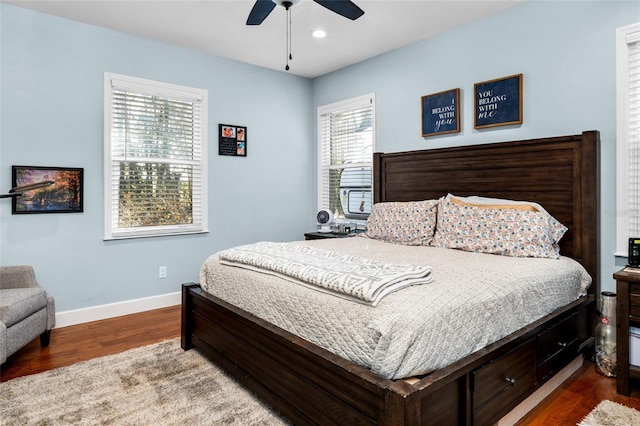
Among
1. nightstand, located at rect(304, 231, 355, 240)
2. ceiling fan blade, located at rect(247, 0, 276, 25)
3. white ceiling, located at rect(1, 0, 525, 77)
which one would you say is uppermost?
white ceiling, located at rect(1, 0, 525, 77)

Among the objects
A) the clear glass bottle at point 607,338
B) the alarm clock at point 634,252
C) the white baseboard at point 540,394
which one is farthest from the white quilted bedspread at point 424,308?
the white baseboard at point 540,394

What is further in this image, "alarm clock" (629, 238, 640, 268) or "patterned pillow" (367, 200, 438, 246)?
"patterned pillow" (367, 200, 438, 246)

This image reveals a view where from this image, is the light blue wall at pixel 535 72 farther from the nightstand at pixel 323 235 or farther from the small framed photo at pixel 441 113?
the nightstand at pixel 323 235

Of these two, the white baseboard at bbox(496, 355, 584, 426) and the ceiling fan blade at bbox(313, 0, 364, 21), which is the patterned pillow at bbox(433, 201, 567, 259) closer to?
the white baseboard at bbox(496, 355, 584, 426)

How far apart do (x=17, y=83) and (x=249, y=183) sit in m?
2.28

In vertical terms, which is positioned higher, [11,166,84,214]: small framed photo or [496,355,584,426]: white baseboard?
[11,166,84,214]: small framed photo

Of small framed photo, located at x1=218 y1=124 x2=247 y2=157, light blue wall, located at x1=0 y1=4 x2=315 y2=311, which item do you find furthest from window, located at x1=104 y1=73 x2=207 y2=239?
small framed photo, located at x1=218 y1=124 x2=247 y2=157

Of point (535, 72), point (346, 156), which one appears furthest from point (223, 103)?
point (535, 72)

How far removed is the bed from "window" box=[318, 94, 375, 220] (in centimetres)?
74

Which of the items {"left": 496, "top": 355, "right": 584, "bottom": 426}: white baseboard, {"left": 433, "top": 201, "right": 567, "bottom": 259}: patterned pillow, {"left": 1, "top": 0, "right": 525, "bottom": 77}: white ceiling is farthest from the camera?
{"left": 1, "top": 0, "right": 525, "bottom": 77}: white ceiling

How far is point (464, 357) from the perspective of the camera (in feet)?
5.22

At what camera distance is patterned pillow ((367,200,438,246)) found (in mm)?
3246

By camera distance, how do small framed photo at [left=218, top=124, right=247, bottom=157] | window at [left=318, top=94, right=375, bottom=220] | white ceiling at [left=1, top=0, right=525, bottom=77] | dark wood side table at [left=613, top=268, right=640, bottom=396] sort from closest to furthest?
1. dark wood side table at [left=613, top=268, right=640, bottom=396]
2. white ceiling at [left=1, top=0, right=525, bottom=77]
3. small framed photo at [left=218, top=124, right=247, bottom=157]
4. window at [left=318, top=94, right=375, bottom=220]

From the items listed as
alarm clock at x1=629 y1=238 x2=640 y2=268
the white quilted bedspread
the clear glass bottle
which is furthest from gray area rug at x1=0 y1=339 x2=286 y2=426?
alarm clock at x1=629 y1=238 x2=640 y2=268
